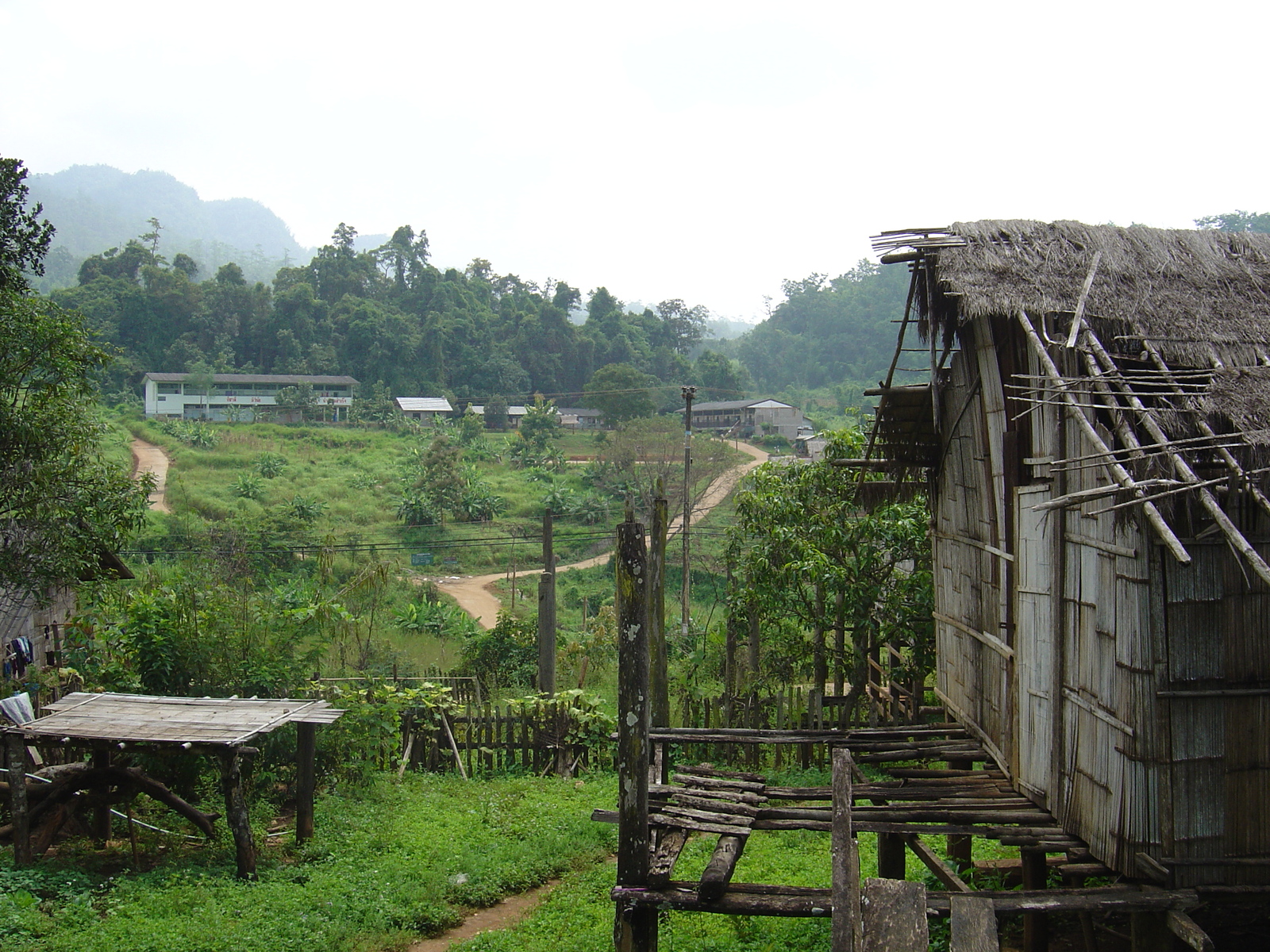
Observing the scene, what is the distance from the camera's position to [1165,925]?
16.8ft

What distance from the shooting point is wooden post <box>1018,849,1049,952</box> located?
6.20m

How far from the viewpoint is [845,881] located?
4.11m

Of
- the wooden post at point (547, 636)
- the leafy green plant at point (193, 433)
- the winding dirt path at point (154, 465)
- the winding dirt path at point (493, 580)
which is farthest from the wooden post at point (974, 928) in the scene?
the leafy green plant at point (193, 433)

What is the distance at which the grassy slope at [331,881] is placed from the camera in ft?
22.7

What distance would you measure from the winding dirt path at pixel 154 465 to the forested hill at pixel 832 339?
43263 millimetres

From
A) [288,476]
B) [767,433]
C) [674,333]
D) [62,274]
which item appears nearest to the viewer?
[288,476]

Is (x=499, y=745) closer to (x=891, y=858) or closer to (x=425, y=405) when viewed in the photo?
(x=891, y=858)

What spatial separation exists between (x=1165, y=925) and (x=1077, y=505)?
2569 millimetres

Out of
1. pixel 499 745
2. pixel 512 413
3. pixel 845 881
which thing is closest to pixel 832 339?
pixel 512 413

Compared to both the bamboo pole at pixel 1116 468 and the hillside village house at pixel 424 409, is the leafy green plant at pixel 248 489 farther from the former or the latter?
the bamboo pole at pixel 1116 468

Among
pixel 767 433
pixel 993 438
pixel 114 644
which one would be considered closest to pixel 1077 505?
pixel 993 438

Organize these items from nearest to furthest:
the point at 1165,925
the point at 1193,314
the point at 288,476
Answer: the point at 1165,925, the point at 1193,314, the point at 288,476

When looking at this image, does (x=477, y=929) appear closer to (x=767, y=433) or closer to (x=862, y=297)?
(x=767, y=433)

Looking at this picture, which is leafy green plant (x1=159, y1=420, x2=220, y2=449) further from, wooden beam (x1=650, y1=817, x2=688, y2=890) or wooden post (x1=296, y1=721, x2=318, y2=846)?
wooden beam (x1=650, y1=817, x2=688, y2=890)
